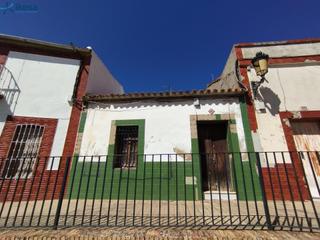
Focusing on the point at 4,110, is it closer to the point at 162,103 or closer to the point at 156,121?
the point at 156,121

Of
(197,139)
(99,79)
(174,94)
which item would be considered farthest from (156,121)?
(99,79)

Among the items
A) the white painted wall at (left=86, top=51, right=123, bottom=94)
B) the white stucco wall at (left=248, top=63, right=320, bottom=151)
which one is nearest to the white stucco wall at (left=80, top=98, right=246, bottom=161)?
the white stucco wall at (left=248, top=63, right=320, bottom=151)

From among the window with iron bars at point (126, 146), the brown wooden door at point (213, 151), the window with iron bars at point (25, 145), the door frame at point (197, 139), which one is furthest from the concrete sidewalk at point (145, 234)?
the window with iron bars at point (25, 145)

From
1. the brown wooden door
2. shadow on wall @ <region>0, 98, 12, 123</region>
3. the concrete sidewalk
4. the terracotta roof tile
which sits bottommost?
the concrete sidewalk

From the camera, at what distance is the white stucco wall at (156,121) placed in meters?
6.21

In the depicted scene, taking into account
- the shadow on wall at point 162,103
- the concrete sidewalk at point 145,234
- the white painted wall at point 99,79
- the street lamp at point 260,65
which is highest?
the white painted wall at point 99,79

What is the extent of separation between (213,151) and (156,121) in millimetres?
2289

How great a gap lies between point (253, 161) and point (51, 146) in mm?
6852

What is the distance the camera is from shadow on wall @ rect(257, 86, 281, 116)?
611 cm

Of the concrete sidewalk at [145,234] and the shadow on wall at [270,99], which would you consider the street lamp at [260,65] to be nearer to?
the shadow on wall at [270,99]

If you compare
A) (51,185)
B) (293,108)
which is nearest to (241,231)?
(293,108)

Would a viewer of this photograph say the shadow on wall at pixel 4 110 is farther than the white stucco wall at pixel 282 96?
Yes

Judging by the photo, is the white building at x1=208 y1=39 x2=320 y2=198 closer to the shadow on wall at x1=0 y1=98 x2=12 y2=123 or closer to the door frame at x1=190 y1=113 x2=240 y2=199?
the door frame at x1=190 y1=113 x2=240 y2=199

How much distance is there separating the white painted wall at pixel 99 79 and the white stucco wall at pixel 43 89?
67 cm
